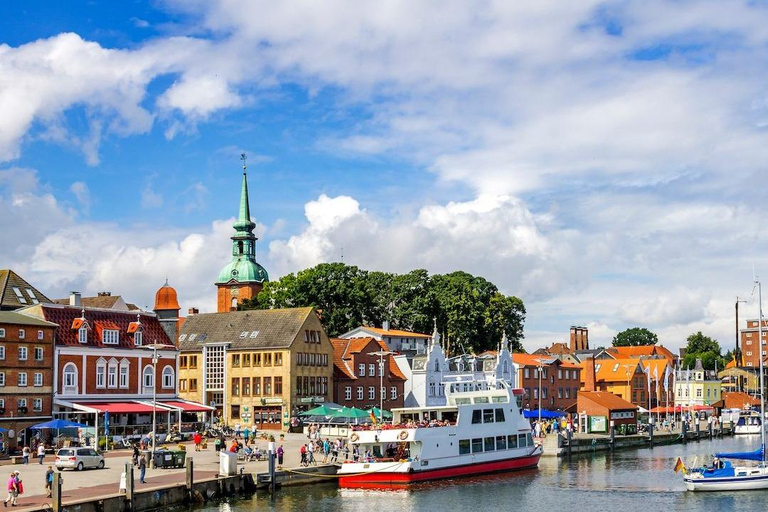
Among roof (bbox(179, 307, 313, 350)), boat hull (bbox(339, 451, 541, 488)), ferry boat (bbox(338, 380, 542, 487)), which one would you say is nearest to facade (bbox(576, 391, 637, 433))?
ferry boat (bbox(338, 380, 542, 487))

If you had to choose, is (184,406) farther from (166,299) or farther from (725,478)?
(725,478)

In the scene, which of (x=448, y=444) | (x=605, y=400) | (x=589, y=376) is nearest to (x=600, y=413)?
(x=605, y=400)

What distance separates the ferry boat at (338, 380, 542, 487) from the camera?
2426 inches

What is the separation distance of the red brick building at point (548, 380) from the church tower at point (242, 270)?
45.4 meters

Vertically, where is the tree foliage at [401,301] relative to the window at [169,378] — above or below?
above

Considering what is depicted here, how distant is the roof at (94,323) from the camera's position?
247ft

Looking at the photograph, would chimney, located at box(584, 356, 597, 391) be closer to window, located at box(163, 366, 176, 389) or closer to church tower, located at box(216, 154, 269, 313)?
church tower, located at box(216, 154, 269, 313)

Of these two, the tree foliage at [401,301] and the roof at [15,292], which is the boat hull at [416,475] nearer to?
the roof at [15,292]

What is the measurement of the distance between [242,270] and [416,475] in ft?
311

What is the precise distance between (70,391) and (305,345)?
26989 millimetres

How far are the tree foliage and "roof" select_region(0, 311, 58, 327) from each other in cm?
5068

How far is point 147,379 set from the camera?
82.0 meters

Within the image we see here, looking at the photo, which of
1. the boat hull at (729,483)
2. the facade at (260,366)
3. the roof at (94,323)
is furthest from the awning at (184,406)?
the boat hull at (729,483)

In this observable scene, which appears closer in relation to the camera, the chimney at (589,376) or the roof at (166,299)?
the roof at (166,299)
